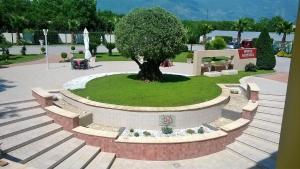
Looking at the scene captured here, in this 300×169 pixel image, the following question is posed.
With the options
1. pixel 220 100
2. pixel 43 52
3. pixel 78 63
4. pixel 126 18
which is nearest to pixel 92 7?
pixel 43 52

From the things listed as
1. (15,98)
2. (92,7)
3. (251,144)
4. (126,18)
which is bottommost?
(251,144)

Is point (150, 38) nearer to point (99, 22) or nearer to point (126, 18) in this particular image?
point (126, 18)

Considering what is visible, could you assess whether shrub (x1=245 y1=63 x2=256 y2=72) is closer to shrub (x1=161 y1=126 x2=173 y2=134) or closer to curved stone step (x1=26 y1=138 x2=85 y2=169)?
shrub (x1=161 y1=126 x2=173 y2=134)

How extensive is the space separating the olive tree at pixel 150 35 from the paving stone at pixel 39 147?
19.9 ft

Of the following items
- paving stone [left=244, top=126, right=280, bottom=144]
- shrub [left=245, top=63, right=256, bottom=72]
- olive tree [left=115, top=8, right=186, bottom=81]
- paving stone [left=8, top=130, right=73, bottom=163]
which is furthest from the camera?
shrub [left=245, top=63, right=256, bottom=72]

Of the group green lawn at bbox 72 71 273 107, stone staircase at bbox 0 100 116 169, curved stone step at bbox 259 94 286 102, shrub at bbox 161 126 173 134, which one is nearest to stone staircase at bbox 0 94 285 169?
stone staircase at bbox 0 100 116 169

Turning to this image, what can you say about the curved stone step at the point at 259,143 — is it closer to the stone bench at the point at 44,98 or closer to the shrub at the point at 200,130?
the shrub at the point at 200,130

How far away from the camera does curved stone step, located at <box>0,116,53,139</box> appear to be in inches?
421

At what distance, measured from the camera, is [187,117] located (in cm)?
1280

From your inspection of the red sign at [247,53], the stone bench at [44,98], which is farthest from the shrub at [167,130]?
the red sign at [247,53]

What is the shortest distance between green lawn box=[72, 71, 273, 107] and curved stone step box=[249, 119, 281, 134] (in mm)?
2378

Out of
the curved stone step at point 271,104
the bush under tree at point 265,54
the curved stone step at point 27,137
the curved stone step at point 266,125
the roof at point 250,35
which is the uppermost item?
the roof at point 250,35

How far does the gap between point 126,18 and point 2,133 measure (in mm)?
8855

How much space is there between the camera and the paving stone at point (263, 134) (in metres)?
12.0
